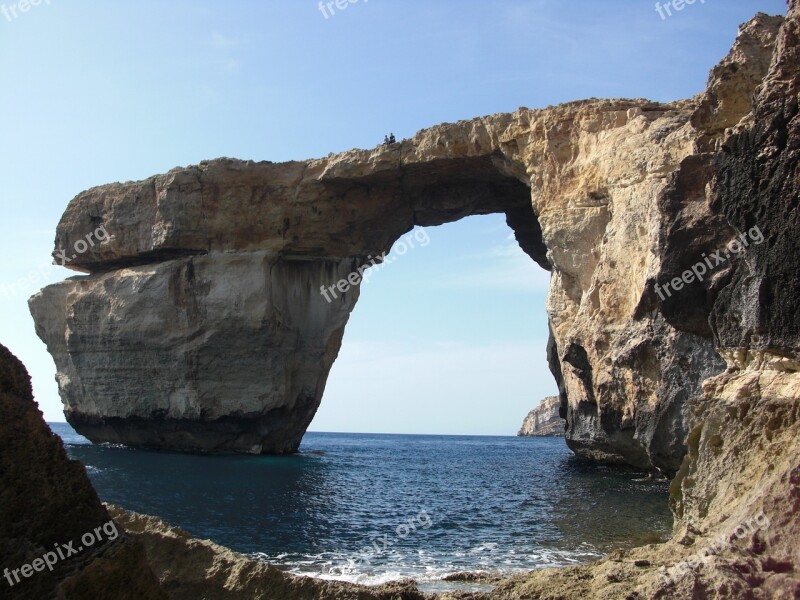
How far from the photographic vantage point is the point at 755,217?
16.7ft

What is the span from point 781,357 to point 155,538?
17.2 feet

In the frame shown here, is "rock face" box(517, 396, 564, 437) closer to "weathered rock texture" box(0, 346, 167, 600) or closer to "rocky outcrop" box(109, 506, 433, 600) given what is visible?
"rocky outcrop" box(109, 506, 433, 600)

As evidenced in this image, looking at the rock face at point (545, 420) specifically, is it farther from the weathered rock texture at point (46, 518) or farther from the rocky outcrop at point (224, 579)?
the weathered rock texture at point (46, 518)

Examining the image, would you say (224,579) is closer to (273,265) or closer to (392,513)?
(392,513)

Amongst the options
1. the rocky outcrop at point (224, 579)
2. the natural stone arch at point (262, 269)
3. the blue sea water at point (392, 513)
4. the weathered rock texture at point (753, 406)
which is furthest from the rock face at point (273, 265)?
the rocky outcrop at point (224, 579)

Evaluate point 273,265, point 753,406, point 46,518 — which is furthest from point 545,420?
point 46,518

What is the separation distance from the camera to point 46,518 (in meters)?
3.36

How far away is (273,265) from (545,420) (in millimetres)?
88677

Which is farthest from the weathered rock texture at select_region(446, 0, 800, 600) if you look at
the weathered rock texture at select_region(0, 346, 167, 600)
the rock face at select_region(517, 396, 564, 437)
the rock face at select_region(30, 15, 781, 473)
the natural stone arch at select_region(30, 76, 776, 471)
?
the rock face at select_region(517, 396, 564, 437)

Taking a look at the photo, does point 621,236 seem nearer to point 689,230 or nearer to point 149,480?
point 689,230

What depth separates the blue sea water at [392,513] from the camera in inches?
452

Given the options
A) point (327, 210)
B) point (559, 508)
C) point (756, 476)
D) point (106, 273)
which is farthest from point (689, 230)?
point (106, 273)

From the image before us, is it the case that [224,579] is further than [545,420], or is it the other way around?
[545,420]

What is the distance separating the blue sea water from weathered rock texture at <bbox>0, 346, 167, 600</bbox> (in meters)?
6.58
